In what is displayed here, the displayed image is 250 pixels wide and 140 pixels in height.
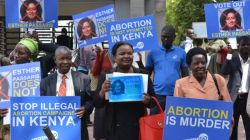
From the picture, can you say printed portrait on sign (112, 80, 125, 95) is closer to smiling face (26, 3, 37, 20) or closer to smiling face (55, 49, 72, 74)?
smiling face (55, 49, 72, 74)

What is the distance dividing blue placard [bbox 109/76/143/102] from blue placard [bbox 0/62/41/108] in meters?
0.92

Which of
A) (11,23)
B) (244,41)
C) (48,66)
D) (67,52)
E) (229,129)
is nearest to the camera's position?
(229,129)

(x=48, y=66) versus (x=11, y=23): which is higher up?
(x=11, y=23)

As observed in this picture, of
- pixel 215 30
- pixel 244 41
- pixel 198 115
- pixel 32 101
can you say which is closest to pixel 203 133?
pixel 198 115

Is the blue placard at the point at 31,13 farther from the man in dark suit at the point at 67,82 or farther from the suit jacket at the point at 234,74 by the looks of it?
the man in dark suit at the point at 67,82

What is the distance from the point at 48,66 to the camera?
7.91 metres

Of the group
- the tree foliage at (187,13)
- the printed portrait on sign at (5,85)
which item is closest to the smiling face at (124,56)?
the printed portrait on sign at (5,85)

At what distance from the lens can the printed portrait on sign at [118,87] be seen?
5.84 metres

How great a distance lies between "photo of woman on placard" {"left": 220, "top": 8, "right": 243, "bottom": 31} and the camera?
10.2 meters

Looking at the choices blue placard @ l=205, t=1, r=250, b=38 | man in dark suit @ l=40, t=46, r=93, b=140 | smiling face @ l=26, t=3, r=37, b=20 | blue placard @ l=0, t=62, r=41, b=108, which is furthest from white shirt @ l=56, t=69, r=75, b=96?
blue placard @ l=205, t=1, r=250, b=38

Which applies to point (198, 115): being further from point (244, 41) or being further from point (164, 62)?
point (244, 41)

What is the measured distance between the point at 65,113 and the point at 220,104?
1.38 metres

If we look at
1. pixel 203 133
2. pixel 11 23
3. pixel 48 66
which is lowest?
pixel 203 133

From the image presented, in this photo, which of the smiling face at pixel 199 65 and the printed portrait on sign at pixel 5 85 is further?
the printed portrait on sign at pixel 5 85
